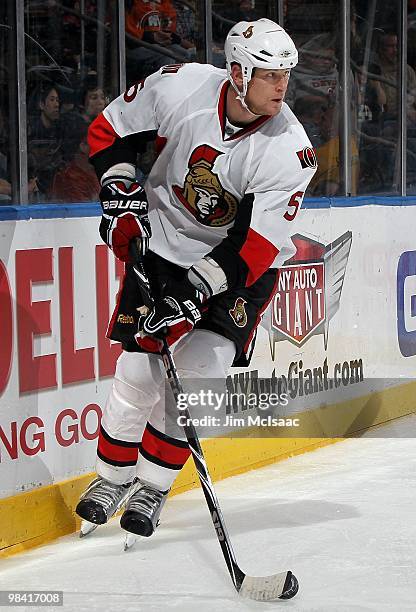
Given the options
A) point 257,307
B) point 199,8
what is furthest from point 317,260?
point 257,307

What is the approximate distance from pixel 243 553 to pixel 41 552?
0.52 metres

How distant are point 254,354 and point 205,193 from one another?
1211 millimetres

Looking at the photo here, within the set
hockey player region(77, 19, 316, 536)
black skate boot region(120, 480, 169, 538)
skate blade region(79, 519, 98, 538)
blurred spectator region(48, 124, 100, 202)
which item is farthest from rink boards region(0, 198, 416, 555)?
blurred spectator region(48, 124, 100, 202)

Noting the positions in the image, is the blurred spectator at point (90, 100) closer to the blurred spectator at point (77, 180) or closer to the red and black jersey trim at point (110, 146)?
the blurred spectator at point (77, 180)

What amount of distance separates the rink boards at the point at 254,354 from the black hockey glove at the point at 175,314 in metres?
0.40

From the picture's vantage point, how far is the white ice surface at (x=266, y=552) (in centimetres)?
312

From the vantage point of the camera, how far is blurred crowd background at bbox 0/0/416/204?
4.22 metres

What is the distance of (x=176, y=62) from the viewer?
4879 millimetres

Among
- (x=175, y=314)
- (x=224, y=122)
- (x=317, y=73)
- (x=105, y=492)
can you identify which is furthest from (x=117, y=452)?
(x=317, y=73)

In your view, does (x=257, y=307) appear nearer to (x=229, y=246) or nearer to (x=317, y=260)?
(x=229, y=246)

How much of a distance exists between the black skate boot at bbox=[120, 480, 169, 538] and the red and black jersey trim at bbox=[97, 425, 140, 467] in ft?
0.24

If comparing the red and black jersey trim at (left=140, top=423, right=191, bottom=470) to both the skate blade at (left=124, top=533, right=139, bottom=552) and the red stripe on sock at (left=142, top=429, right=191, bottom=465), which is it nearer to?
the red stripe on sock at (left=142, top=429, right=191, bottom=465)

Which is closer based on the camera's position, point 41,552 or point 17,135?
point 41,552

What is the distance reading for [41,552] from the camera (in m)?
3.56
